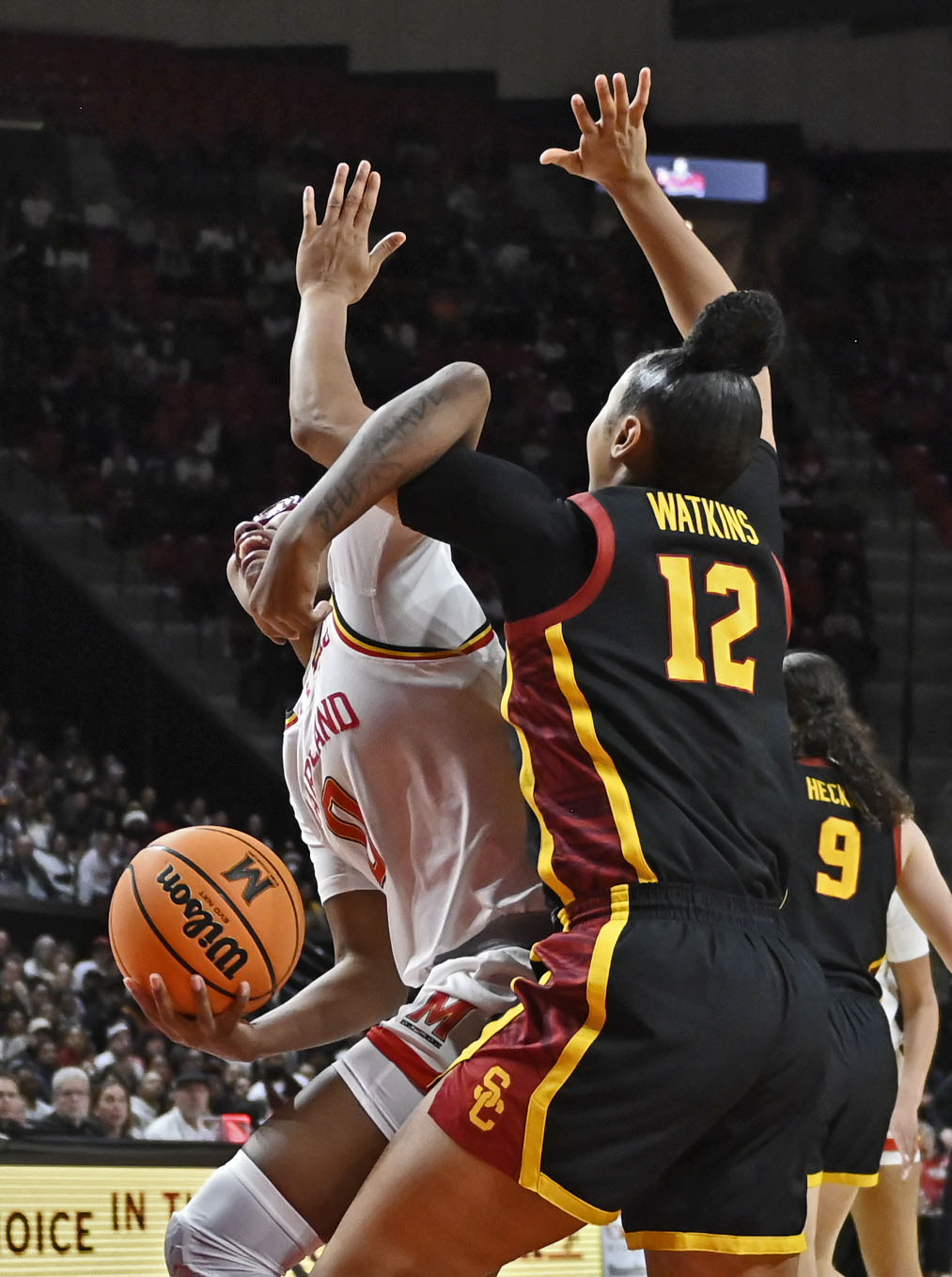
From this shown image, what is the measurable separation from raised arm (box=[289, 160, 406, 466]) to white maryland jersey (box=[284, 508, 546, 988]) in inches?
8.2

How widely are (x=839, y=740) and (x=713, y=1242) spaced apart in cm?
203

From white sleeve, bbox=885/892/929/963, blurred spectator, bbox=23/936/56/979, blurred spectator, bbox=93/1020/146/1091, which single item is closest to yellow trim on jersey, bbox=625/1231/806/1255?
white sleeve, bbox=885/892/929/963

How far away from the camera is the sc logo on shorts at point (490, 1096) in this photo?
223cm

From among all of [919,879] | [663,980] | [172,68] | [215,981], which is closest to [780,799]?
[663,980]

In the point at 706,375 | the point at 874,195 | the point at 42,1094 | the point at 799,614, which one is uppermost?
the point at 874,195

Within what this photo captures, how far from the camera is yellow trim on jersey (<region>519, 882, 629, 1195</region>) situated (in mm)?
2203

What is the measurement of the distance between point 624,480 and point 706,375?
19cm

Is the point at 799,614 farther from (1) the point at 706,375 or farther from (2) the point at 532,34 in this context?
(1) the point at 706,375

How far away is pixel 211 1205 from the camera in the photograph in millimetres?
2666

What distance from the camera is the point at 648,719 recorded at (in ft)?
7.57

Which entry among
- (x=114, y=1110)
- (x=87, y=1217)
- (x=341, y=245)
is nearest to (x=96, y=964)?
Answer: (x=114, y=1110)

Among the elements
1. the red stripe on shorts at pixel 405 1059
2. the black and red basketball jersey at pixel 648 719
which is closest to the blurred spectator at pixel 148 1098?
the red stripe on shorts at pixel 405 1059

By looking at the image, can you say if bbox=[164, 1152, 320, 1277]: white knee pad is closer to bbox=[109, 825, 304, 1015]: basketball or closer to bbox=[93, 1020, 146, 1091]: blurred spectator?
bbox=[109, 825, 304, 1015]: basketball

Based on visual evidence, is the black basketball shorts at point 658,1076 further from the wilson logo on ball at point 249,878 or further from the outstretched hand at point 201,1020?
the wilson logo on ball at point 249,878
